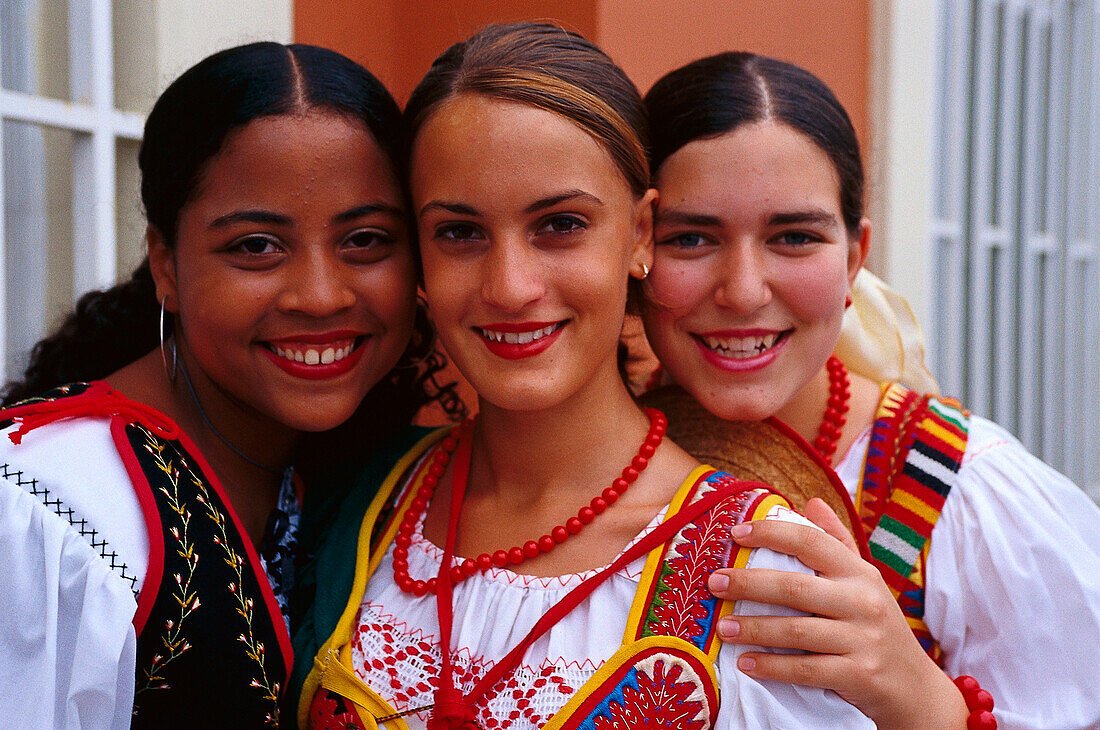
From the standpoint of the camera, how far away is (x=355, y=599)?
162 cm

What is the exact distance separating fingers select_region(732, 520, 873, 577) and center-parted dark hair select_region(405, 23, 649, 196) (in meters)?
0.54

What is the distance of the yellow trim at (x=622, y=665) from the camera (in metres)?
1.37

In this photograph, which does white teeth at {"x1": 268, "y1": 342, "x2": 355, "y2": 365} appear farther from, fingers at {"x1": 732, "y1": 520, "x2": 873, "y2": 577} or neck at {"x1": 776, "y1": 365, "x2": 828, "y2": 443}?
neck at {"x1": 776, "y1": 365, "x2": 828, "y2": 443}

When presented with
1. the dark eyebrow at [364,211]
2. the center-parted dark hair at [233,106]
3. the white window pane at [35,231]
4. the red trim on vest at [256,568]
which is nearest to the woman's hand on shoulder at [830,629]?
the red trim on vest at [256,568]

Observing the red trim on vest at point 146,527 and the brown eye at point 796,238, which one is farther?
the brown eye at point 796,238

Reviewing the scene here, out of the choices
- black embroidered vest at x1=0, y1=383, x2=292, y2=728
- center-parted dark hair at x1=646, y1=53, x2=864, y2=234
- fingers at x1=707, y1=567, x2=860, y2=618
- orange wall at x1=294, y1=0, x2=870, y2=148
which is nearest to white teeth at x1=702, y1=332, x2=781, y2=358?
center-parted dark hair at x1=646, y1=53, x2=864, y2=234

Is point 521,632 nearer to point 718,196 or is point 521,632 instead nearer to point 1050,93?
point 718,196

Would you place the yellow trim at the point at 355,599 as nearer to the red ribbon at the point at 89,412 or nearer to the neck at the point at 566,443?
the neck at the point at 566,443

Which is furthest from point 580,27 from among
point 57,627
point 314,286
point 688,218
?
point 57,627

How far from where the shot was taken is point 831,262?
180 centimetres

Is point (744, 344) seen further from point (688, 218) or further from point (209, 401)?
point (209, 401)

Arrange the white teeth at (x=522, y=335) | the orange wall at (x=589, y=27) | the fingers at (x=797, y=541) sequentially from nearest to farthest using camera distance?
the fingers at (x=797, y=541) < the white teeth at (x=522, y=335) < the orange wall at (x=589, y=27)

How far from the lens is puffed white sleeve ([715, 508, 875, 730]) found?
52.9 inches

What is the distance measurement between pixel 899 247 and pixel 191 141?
2931mm
